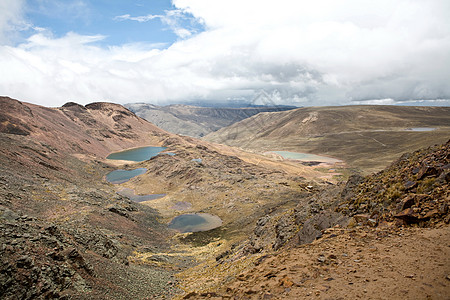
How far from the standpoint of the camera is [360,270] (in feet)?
32.1

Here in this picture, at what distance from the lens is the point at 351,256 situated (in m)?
10.8

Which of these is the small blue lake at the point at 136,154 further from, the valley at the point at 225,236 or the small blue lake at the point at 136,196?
the valley at the point at 225,236

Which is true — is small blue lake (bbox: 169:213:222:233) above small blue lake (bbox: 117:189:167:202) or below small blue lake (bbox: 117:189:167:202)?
below

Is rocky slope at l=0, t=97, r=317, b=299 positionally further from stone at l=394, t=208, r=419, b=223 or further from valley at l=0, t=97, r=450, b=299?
stone at l=394, t=208, r=419, b=223

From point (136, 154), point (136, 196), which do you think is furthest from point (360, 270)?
point (136, 154)

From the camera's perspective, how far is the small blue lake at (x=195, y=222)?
43650 mm

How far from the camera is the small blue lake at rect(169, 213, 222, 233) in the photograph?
43.7 m

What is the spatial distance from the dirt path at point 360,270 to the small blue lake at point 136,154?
10835cm

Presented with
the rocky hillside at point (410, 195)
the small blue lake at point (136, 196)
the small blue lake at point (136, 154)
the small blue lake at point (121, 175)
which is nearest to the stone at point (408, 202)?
the rocky hillside at point (410, 195)

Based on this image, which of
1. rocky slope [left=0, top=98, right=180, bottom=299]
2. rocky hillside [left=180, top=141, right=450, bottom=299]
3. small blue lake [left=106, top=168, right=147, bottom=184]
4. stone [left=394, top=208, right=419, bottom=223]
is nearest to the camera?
rocky hillside [left=180, top=141, right=450, bottom=299]

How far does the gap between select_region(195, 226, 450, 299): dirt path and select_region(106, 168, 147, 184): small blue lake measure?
72242 mm

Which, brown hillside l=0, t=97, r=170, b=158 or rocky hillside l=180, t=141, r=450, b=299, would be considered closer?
rocky hillside l=180, t=141, r=450, b=299

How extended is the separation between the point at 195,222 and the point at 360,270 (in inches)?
1555

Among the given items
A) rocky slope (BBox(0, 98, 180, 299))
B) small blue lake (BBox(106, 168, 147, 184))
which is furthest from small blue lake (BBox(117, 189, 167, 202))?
rocky slope (BBox(0, 98, 180, 299))
